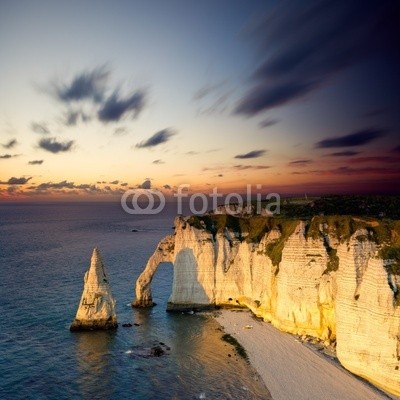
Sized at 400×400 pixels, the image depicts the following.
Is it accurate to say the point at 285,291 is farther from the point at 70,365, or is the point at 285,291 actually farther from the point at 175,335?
the point at 70,365

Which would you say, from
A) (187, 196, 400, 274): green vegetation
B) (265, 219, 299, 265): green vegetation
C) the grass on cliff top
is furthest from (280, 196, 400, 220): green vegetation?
(265, 219, 299, 265): green vegetation

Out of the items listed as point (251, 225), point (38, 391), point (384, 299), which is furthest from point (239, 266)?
point (38, 391)

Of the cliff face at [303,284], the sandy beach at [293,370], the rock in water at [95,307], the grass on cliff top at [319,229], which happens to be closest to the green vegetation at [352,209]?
the grass on cliff top at [319,229]

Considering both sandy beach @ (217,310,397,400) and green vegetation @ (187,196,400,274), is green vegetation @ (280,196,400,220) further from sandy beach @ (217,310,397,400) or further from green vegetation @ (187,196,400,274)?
sandy beach @ (217,310,397,400)

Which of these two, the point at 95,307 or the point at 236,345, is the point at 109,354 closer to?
the point at 95,307

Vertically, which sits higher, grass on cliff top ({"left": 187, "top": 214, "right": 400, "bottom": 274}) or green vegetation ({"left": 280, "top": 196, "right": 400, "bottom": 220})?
green vegetation ({"left": 280, "top": 196, "right": 400, "bottom": 220})

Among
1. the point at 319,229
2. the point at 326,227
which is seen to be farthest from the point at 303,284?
the point at 326,227
